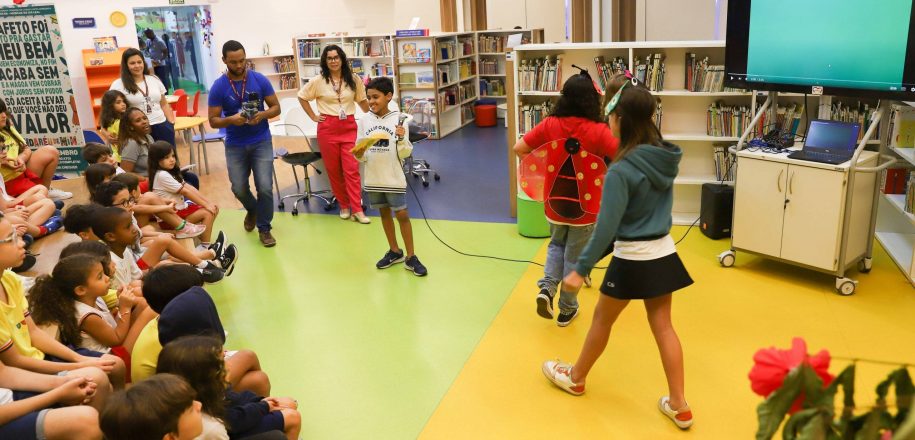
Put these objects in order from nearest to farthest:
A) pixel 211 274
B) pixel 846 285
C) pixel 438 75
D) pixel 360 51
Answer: pixel 846 285
pixel 211 274
pixel 438 75
pixel 360 51

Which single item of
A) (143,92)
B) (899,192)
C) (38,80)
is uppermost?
(38,80)

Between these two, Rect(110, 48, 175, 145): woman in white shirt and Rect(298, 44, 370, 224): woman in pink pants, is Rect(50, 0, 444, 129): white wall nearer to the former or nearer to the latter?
Rect(110, 48, 175, 145): woman in white shirt

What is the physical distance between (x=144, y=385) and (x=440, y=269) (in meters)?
3.11

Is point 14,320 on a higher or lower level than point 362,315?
higher

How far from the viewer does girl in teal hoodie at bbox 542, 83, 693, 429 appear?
2762 millimetres

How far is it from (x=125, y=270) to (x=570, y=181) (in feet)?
8.08

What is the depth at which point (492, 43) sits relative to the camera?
12398 millimetres

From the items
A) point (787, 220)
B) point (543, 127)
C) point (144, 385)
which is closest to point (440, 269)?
point (543, 127)

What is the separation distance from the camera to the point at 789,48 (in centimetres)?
462

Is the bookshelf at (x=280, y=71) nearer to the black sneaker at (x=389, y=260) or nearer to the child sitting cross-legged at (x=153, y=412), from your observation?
the black sneaker at (x=389, y=260)

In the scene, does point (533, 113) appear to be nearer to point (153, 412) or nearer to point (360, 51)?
point (153, 412)

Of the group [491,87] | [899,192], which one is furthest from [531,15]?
[899,192]

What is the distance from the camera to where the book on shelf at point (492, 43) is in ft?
40.6

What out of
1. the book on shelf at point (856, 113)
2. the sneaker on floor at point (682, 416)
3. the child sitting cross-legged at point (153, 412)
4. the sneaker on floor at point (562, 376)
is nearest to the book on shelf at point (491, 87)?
the book on shelf at point (856, 113)
